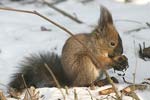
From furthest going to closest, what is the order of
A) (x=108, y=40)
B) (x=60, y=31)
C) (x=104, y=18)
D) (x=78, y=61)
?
(x=60, y=31), (x=108, y=40), (x=78, y=61), (x=104, y=18)

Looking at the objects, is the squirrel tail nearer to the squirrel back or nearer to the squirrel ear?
the squirrel back

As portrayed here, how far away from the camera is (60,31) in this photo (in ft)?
16.4

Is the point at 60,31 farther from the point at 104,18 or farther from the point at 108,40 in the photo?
the point at 104,18

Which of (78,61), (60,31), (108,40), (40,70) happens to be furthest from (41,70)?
(60,31)

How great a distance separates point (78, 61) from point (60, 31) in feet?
4.46

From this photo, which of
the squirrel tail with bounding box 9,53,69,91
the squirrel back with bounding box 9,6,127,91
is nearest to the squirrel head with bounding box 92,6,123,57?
the squirrel back with bounding box 9,6,127,91

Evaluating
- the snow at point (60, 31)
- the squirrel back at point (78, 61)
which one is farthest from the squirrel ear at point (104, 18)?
the snow at point (60, 31)

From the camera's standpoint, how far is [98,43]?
385 cm

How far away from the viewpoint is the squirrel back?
3.64 m

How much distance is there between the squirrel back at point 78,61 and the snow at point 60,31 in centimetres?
19

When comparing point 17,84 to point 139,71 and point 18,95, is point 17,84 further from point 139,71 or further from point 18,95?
point 139,71

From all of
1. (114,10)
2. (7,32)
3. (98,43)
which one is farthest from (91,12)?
(98,43)

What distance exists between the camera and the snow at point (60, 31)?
4180 mm

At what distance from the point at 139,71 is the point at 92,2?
6.40ft
